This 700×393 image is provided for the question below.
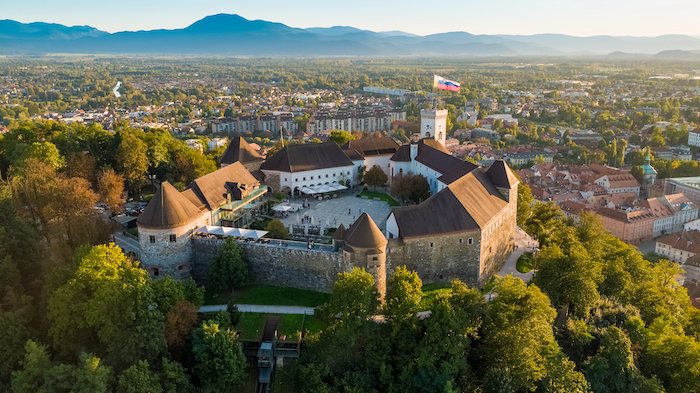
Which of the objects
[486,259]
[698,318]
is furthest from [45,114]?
[698,318]

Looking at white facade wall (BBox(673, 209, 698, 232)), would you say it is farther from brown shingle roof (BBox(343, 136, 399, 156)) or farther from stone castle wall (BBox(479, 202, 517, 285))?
stone castle wall (BBox(479, 202, 517, 285))

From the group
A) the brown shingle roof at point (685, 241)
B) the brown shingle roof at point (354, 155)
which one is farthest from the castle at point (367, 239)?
the brown shingle roof at point (685, 241)

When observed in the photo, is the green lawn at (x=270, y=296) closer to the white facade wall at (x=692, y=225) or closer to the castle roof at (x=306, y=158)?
the castle roof at (x=306, y=158)

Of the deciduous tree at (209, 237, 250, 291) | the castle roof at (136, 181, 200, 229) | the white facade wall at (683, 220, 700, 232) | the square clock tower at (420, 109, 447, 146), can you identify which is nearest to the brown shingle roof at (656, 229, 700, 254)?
the white facade wall at (683, 220, 700, 232)

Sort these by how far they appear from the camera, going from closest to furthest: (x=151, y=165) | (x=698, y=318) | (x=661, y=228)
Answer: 1. (x=698, y=318)
2. (x=151, y=165)
3. (x=661, y=228)

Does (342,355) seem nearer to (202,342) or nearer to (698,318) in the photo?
(202,342)

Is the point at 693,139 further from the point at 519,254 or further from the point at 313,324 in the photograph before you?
the point at 313,324
